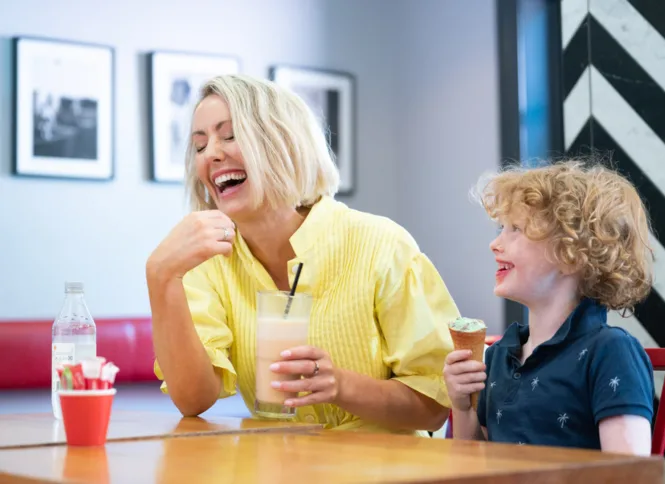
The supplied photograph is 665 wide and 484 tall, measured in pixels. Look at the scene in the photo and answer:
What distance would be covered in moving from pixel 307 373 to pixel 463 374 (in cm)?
26

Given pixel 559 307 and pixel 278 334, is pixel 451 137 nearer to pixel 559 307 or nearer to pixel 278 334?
pixel 559 307

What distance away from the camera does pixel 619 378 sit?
1.45m

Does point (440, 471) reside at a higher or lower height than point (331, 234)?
lower

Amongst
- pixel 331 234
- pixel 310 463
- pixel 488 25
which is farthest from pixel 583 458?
pixel 488 25

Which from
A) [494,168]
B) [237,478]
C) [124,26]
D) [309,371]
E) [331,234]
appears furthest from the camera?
[494,168]

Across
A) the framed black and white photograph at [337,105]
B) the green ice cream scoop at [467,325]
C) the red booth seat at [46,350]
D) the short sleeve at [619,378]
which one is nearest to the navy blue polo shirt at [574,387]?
the short sleeve at [619,378]

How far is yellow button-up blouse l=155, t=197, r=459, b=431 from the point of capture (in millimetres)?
1849

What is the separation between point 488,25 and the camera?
4.18 metres

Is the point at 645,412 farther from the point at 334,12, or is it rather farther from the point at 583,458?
the point at 334,12

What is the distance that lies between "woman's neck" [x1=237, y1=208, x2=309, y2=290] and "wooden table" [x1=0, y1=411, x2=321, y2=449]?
421mm

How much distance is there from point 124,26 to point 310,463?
10.1ft

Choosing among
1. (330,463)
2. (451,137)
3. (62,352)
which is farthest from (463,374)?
(451,137)

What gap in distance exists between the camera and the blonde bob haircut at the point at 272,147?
1.92 m

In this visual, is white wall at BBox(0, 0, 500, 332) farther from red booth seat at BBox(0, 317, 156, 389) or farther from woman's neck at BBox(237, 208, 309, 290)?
woman's neck at BBox(237, 208, 309, 290)
